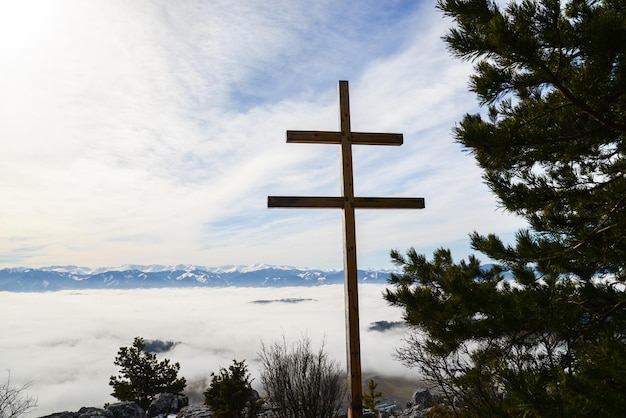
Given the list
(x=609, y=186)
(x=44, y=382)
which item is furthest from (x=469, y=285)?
(x=44, y=382)

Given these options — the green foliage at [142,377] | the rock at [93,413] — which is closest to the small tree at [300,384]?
the rock at [93,413]

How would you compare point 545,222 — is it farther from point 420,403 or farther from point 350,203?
point 420,403

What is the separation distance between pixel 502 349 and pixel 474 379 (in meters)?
0.41

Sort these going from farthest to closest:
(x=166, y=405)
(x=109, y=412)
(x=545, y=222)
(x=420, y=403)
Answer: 1. (x=166, y=405)
2. (x=420, y=403)
3. (x=109, y=412)
4. (x=545, y=222)

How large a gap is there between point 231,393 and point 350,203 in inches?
189

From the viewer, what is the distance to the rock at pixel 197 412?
8634mm

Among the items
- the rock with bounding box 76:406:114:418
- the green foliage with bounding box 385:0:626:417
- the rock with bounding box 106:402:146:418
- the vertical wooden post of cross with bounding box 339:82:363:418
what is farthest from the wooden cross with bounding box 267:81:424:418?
the rock with bounding box 106:402:146:418

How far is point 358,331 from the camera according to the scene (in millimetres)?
5312

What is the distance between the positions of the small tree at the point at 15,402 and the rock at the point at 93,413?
1.41 meters

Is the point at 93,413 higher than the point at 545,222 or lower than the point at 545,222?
lower

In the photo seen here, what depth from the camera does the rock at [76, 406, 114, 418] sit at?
28.6ft

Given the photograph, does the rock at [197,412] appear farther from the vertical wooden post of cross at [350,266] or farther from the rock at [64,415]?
the vertical wooden post of cross at [350,266]

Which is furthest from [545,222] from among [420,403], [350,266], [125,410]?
[125,410]

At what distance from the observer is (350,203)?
5.59 m
